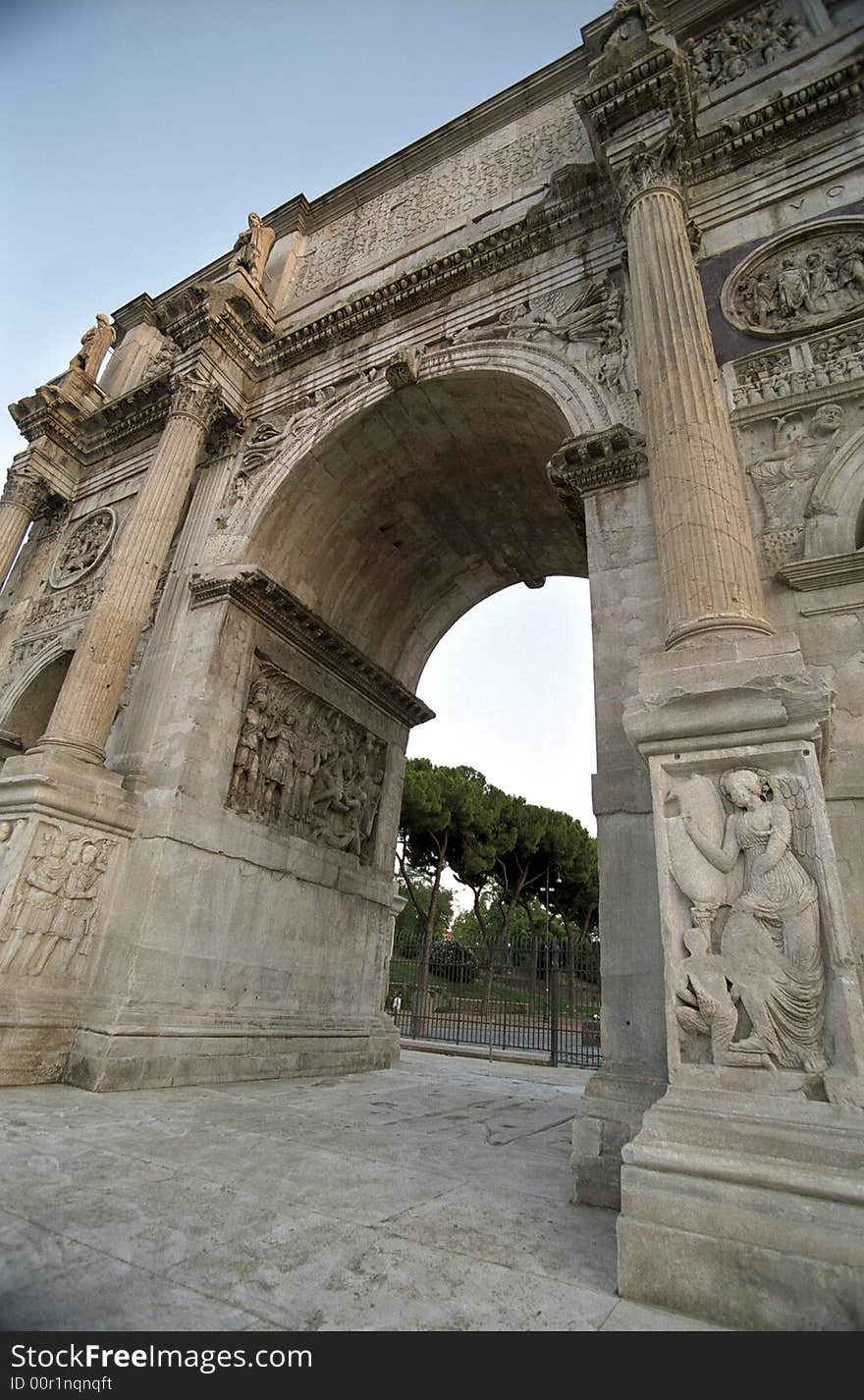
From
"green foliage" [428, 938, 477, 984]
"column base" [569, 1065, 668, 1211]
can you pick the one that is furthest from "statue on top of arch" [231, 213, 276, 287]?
"green foliage" [428, 938, 477, 984]

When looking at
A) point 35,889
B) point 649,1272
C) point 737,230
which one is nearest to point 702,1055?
point 649,1272

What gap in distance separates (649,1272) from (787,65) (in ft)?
41.3

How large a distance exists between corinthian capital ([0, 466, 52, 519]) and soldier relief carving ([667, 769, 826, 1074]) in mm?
13566

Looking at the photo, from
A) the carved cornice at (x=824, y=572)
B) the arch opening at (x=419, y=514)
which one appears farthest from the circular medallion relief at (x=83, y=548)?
the carved cornice at (x=824, y=572)

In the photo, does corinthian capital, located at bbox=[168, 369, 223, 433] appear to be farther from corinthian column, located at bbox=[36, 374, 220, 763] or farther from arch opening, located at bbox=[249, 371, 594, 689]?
arch opening, located at bbox=[249, 371, 594, 689]

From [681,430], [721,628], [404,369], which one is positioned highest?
[404,369]

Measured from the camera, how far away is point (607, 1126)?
441 centimetres

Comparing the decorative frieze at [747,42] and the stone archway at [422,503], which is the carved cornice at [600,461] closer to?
the stone archway at [422,503]

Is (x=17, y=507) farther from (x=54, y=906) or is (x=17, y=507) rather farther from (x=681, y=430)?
(x=681, y=430)

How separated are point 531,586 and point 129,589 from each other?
742 cm

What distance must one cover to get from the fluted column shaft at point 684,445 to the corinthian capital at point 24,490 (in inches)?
449

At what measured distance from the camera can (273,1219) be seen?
11.1 feet

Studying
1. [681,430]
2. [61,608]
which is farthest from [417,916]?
[681,430]

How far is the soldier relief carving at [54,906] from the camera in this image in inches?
282
